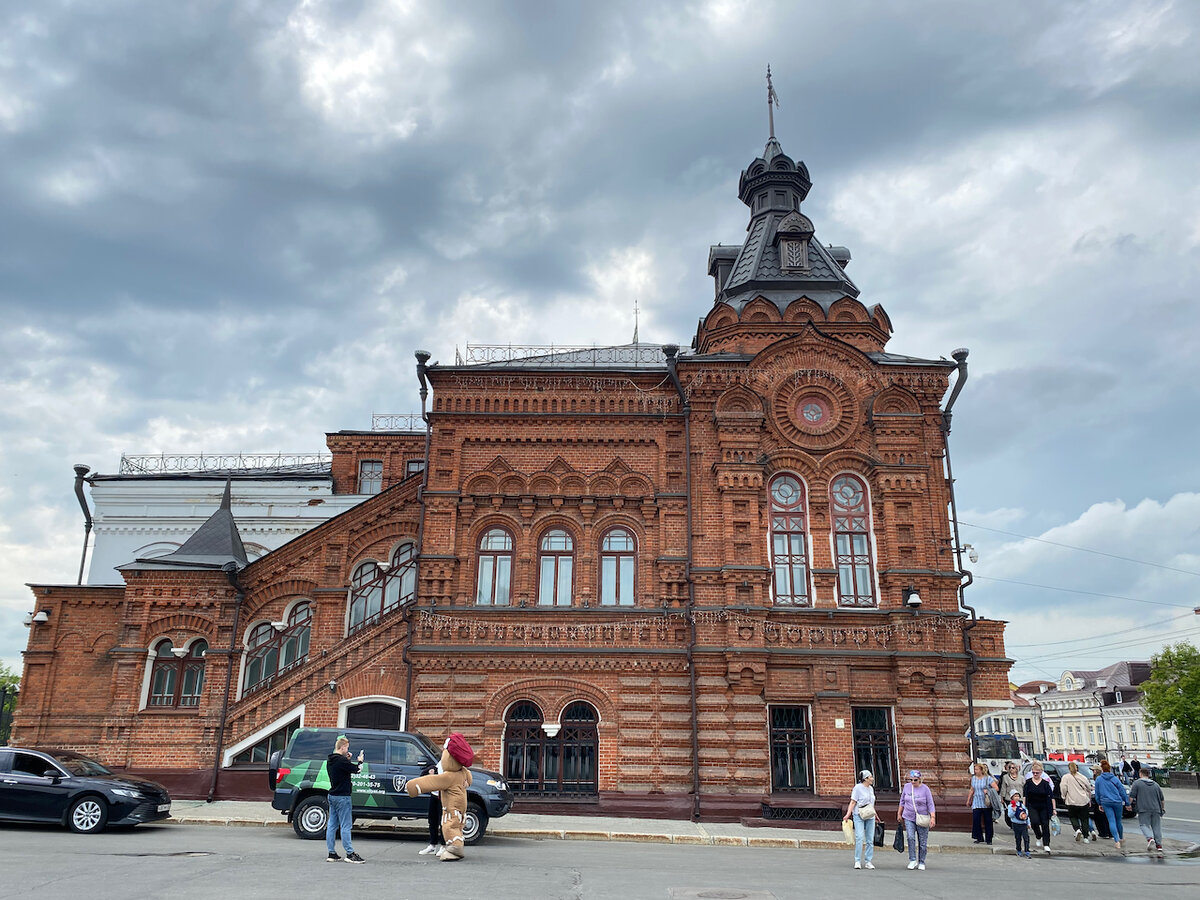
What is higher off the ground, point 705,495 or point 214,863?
point 705,495

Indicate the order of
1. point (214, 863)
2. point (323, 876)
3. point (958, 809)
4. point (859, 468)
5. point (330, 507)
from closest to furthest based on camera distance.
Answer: point (323, 876)
point (214, 863)
point (958, 809)
point (859, 468)
point (330, 507)

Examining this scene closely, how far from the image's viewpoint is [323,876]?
32.5 feet

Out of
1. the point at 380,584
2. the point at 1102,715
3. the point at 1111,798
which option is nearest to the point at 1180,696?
the point at 1102,715

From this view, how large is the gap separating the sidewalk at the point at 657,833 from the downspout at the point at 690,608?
980 mm

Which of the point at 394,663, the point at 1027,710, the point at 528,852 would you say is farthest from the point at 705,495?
the point at 1027,710

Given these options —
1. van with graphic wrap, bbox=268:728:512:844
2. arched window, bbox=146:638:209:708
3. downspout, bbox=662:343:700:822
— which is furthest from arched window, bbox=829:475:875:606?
arched window, bbox=146:638:209:708

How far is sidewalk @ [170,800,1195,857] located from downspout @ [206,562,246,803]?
1727mm

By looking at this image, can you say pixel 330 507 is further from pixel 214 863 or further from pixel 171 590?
pixel 214 863

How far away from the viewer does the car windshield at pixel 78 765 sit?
1463 centimetres

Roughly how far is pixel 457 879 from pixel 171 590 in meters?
15.2

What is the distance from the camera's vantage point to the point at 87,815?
46.7 ft

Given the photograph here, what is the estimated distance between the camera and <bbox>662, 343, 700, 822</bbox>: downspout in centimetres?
1922

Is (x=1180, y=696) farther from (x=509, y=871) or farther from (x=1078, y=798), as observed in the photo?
(x=509, y=871)

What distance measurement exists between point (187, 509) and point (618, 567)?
1665cm
